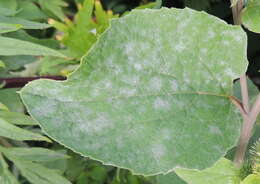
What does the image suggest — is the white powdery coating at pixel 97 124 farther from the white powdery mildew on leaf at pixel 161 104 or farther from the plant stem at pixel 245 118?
the plant stem at pixel 245 118

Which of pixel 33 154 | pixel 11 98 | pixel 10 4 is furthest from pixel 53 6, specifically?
pixel 33 154

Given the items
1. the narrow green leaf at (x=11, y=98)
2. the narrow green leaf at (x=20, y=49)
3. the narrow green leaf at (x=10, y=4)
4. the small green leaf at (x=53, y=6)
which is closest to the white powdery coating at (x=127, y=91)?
the narrow green leaf at (x=20, y=49)

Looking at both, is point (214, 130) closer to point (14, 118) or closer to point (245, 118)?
point (245, 118)

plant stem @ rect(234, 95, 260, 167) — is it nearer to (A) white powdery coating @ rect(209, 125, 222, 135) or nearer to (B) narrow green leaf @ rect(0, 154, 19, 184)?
(A) white powdery coating @ rect(209, 125, 222, 135)

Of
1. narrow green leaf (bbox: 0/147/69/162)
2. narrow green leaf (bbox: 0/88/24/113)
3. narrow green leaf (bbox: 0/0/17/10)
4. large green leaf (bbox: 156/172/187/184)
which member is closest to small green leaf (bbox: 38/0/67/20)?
narrow green leaf (bbox: 0/0/17/10)

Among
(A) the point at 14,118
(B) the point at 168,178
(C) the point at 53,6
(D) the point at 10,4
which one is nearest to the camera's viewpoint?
(B) the point at 168,178

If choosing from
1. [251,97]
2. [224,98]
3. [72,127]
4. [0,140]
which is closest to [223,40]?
[224,98]
